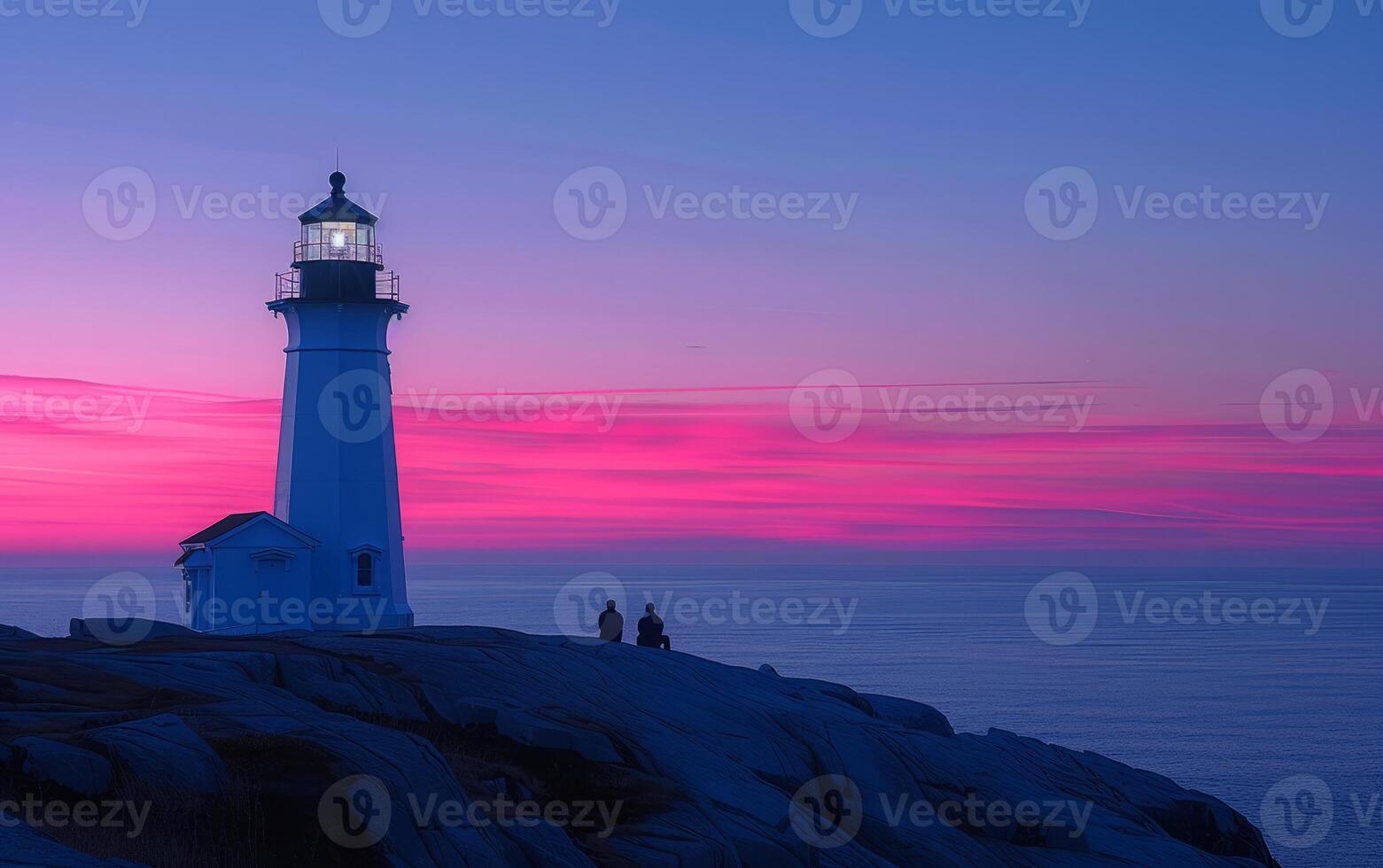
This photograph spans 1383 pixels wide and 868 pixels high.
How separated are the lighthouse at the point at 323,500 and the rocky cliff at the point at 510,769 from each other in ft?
45.6

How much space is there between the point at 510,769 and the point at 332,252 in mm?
25254

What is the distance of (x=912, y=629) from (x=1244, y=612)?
215 ft

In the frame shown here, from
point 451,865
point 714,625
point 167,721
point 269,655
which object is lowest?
point 451,865

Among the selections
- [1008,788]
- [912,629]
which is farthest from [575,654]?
[912,629]

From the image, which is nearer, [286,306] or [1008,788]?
[1008,788]

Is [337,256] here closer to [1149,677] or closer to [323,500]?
[323,500]

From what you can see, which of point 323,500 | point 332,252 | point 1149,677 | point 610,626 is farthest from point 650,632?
point 1149,677

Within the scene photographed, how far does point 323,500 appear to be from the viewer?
3919 centimetres

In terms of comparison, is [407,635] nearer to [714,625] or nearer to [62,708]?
[62,708]

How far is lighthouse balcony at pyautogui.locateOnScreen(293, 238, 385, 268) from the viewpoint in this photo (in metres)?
40.3

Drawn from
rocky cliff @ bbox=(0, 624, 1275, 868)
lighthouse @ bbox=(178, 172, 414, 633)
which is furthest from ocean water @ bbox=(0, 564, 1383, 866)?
lighthouse @ bbox=(178, 172, 414, 633)

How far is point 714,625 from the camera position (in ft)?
517

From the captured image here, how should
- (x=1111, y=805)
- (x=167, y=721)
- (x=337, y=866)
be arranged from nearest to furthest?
(x=337, y=866) < (x=167, y=721) < (x=1111, y=805)

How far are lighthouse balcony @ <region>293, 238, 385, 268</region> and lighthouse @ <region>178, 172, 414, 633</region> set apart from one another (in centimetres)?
20
